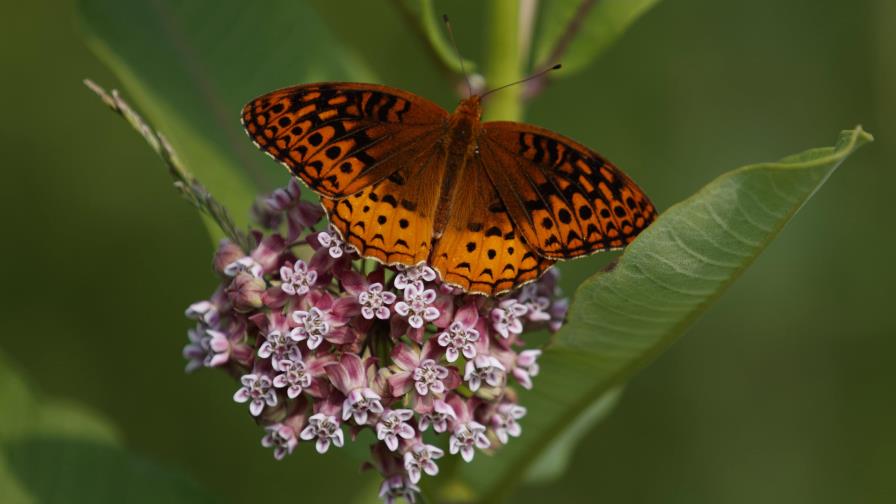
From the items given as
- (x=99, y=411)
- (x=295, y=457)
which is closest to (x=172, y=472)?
(x=295, y=457)

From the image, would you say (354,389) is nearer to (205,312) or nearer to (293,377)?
(293,377)

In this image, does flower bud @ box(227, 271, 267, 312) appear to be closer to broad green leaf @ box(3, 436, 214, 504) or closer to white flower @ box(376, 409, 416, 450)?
white flower @ box(376, 409, 416, 450)

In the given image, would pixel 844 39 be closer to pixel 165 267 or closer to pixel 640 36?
pixel 640 36

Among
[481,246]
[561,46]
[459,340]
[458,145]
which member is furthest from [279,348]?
[561,46]

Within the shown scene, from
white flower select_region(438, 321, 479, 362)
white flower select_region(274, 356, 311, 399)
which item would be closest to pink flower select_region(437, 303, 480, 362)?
white flower select_region(438, 321, 479, 362)

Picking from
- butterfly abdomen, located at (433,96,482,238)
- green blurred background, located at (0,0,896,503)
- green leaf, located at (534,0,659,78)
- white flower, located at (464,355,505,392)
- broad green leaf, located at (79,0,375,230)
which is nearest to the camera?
white flower, located at (464,355,505,392)
